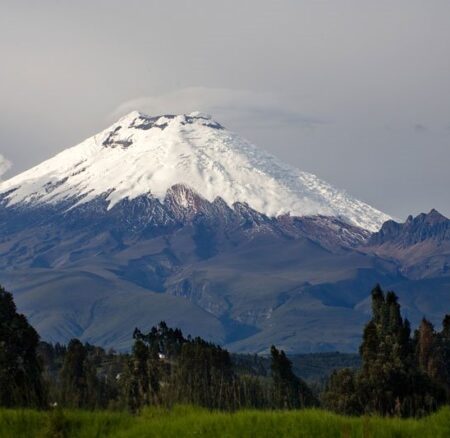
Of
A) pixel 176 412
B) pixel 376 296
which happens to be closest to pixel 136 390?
pixel 376 296

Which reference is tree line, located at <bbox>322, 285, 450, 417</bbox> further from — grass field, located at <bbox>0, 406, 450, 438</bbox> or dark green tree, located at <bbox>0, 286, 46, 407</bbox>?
grass field, located at <bbox>0, 406, 450, 438</bbox>

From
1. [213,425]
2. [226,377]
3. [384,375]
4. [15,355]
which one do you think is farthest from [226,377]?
[213,425]

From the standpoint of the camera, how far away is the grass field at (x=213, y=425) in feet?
64.3

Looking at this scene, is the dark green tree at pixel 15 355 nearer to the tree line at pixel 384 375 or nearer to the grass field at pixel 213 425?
the grass field at pixel 213 425

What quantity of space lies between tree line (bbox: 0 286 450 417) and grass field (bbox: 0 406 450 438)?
1365mm

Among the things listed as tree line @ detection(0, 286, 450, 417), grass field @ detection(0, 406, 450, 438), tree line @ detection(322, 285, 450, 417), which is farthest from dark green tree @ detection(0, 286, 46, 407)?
tree line @ detection(322, 285, 450, 417)

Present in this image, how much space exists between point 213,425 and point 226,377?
55.8 metres

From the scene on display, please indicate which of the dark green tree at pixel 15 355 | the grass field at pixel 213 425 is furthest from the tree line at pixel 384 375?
the grass field at pixel 213 425

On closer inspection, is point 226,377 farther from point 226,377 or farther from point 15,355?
point 15,355

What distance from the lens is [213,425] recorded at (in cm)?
2027

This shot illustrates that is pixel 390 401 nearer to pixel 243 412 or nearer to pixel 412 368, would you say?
pixel 412 368

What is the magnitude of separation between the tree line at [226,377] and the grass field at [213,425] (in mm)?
1365

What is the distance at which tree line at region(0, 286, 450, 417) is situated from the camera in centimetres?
2464

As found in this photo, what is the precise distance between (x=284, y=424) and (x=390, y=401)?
2158 cm
